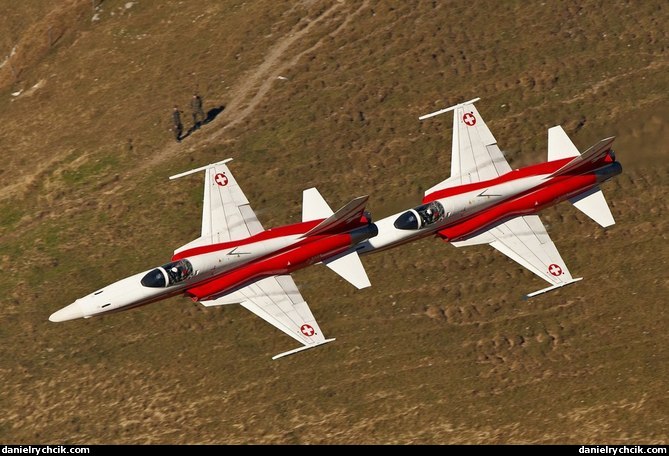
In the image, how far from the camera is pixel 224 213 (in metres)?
61.4

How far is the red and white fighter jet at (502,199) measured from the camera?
2422 inches

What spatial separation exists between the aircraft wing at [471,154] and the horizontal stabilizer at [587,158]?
3231mm

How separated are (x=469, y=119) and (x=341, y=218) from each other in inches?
402

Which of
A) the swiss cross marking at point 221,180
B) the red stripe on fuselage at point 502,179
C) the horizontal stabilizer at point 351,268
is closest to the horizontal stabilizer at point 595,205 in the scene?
the red stripe on fuselage at point 502,179

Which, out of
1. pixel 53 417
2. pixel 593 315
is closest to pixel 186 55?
pixel 53 417

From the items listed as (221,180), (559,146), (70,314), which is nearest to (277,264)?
(221,180)

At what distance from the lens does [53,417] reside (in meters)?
66.6

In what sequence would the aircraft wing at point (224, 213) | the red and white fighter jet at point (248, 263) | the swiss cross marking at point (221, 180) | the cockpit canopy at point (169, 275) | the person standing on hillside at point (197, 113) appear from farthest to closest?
the person standing on hillside at point (197, 113) → the swiss cross marking at point (221, 180) → the aircraft wing at point (224, 213) → the red and white fighter jet at point (248, 263) → the cockpit canopy at point (169, 275)

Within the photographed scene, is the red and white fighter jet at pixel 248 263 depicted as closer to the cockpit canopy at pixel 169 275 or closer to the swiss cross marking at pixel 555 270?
the cockpit canopy at pixel 169 275

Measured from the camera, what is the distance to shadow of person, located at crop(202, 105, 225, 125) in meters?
81.3

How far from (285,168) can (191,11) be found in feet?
65.0

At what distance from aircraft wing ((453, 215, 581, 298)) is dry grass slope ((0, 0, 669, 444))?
6848mm

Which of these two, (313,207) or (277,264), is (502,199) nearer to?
(313,207)
